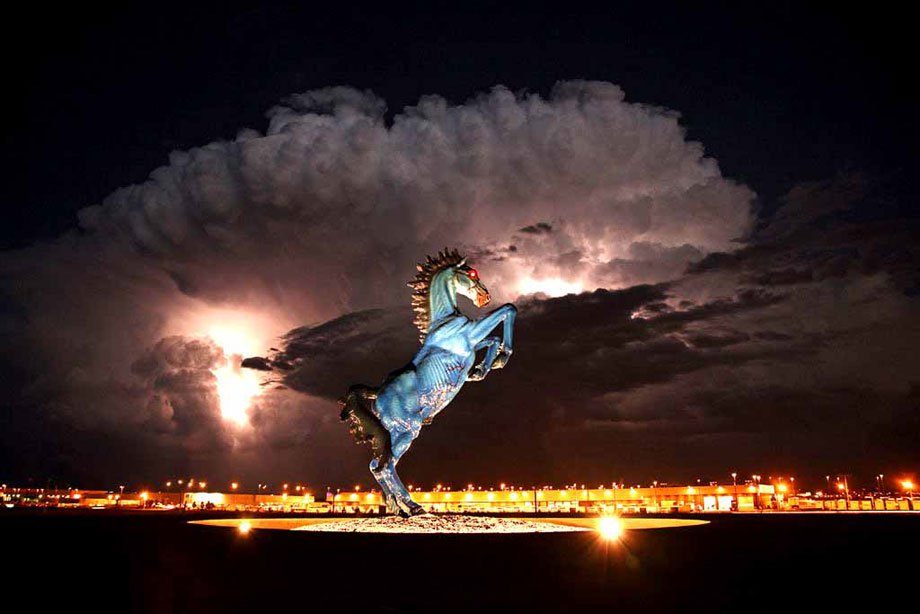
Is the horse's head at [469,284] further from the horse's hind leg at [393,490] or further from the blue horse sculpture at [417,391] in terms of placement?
the horse's hind leg at [393,490]

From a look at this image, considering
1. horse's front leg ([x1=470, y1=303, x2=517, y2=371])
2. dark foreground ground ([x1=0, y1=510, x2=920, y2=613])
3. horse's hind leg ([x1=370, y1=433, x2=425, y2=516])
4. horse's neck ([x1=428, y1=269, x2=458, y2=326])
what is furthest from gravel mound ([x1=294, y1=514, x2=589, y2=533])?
horse's neck ([x1=428, y1=269, x2=458, y2=326])

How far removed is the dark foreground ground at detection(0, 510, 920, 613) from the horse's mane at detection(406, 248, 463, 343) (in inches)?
257

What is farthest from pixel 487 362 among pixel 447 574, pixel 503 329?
pixel 447 574

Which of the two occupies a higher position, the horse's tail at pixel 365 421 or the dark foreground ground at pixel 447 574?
the horse's tail at pixel 365 421

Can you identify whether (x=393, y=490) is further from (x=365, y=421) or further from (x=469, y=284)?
(x=469, y=284)

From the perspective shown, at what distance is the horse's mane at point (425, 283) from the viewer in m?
16.5

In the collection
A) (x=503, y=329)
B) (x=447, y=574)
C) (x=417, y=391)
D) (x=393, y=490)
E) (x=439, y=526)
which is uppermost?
(x=503, y=329)

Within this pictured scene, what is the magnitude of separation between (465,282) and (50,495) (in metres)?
77.5

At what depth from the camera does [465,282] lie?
16391mm

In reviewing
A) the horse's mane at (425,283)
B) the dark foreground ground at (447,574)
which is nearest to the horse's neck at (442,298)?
the horse's mane at (425,283)

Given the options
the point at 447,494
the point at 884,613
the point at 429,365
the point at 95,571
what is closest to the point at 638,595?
the point at 884,613

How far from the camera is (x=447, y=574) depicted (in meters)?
8.02

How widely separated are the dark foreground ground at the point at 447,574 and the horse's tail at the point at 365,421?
3360 mm

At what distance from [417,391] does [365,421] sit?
1.44 m
